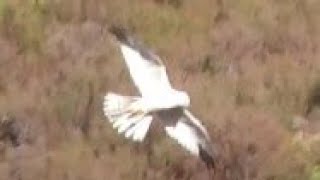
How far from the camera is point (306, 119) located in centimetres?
883

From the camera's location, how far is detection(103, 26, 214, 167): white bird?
6.71m

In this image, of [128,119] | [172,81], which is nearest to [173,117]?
[128,119]

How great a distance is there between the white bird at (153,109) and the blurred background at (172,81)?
0.44 metres

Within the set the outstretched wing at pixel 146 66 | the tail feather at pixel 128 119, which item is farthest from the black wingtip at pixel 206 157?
the outstretched wing at pixel 146 66

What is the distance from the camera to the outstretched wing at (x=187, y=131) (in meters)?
6.68

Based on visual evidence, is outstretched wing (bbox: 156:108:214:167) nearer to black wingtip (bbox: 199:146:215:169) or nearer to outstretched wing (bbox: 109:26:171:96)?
black wingtip (bbox: 199:146:215:169)

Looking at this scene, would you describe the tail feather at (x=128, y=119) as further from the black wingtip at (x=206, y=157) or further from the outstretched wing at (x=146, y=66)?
the black wingtip at (x=206, y=157)

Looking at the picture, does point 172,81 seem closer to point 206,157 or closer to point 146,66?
point 146,66

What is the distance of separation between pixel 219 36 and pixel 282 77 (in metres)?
0.72

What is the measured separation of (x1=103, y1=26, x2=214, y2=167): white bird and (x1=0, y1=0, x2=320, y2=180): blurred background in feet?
1.43

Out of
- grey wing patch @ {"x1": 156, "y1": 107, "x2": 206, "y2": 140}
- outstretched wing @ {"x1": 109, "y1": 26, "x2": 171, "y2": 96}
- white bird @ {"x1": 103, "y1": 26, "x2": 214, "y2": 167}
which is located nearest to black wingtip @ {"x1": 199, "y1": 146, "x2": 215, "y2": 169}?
white bird @ {"x1": 103, "y1": 26, "x2": 214, "y2": 167}

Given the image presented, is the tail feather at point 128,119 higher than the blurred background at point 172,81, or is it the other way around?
the tail feather at point 128,119

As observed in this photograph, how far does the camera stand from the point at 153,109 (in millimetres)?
6867

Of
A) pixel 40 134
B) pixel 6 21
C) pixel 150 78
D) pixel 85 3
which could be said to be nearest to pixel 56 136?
pixel 40 134
